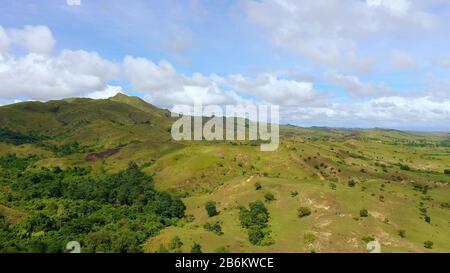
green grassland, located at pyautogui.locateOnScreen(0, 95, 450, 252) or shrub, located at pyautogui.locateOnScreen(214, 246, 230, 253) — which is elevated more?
green grassland, located at pyautogui.locateOnScreen(0, 95, 450, 252)

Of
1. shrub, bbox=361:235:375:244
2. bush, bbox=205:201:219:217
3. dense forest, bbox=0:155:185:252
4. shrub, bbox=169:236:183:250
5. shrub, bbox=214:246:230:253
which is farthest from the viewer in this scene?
bush, bbox=205:201:219:217

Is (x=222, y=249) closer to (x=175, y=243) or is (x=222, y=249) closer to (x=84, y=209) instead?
(x=175, y=243)

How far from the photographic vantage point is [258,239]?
3236 inches

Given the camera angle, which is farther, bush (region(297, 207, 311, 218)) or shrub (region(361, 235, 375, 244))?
bush (region(297, 207, 311, 218))

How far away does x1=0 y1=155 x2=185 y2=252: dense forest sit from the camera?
8338cm

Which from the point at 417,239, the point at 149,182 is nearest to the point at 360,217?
the point at 417,239

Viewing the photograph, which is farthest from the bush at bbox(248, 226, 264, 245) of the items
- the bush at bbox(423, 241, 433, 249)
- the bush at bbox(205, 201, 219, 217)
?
the bush at bbox(423, 241, 433, 249)

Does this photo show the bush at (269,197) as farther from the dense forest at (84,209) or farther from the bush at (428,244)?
the bush at (428,244)

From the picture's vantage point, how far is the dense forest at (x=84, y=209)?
8338cm

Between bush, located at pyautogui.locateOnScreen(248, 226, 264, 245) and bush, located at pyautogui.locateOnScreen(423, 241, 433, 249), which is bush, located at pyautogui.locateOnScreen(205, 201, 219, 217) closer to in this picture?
bush, located at pyautogui.locateOnScreen(248, 226, 264, 245)

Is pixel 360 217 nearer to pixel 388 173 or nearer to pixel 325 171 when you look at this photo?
pixel 325 171

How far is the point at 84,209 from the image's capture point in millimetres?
117438

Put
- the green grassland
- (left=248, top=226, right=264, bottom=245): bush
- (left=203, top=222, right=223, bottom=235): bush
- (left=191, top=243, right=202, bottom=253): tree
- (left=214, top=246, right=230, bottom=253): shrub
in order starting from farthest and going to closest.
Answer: (left=203, top=222, right=223, bottom=235): bush, the green grassland, (left=248, top=226, right=264, bottom=245): bush, (left=214, top=246, right=230, bottom=253): shrub, (left=191, top=243, right=202, bottom=253): tree

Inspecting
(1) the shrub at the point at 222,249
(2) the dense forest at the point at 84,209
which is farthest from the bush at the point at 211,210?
(1) the shrub at the point at 222,249
